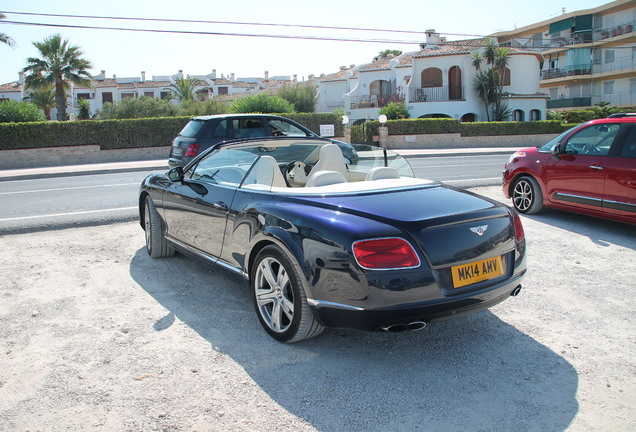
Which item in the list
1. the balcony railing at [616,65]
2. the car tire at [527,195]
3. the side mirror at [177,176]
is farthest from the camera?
the balcony railing at [616,65]

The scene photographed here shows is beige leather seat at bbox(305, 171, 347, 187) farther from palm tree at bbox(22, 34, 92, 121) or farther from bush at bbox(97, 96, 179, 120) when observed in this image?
palm tree at bbox(22, 34, 92, 121)

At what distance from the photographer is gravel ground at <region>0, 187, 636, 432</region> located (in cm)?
284

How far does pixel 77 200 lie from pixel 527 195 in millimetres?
8572

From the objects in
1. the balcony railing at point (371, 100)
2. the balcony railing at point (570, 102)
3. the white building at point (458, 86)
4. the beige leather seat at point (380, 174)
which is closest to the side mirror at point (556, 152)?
the beige leather seat at point (380, 174)

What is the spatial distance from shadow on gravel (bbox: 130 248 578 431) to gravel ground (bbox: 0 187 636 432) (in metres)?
0.01

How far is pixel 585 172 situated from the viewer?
7.16 meters

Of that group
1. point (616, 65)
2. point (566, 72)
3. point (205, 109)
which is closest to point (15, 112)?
point (205, 109)

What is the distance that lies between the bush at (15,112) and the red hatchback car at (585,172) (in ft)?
77.0

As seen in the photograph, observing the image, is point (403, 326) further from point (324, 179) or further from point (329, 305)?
point (324, 179)

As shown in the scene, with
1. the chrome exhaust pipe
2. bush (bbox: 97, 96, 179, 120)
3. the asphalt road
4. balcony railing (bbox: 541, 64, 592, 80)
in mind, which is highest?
balcony railing (bbox: 541, 64, 592, 80)

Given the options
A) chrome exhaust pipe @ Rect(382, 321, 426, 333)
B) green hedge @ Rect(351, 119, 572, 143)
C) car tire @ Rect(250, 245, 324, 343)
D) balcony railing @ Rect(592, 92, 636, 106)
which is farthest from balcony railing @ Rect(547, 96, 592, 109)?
chrome exhaust pipe @ Rect(382, 321, 426, 333)

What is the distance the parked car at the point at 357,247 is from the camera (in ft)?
10.4

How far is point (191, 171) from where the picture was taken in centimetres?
536

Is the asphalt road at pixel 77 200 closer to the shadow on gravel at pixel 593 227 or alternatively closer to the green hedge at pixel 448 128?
the shadow on gravel at pixel 593 227
